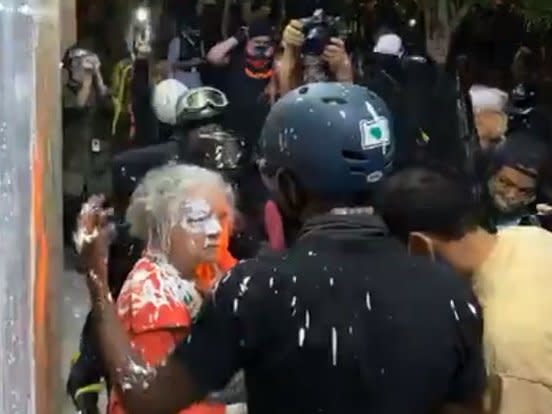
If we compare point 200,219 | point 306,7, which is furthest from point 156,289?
point 306,7

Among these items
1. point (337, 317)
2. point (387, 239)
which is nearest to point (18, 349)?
point (337, 317)

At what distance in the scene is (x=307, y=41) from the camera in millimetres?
5234

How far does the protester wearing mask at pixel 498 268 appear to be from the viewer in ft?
9.00

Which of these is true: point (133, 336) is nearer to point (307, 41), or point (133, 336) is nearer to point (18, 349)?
point (18, 349)

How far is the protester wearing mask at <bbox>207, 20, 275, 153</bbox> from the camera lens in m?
5.43

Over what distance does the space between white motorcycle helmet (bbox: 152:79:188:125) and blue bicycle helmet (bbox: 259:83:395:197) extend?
116 inches

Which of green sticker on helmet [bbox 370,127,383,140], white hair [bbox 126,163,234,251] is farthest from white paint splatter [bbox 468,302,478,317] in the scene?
white hair [bbox 126,163,234,251]

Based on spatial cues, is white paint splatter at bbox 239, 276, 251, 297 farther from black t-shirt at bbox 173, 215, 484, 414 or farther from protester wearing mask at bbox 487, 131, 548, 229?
protester wearing mask at bbox 487, 131, 548, 229

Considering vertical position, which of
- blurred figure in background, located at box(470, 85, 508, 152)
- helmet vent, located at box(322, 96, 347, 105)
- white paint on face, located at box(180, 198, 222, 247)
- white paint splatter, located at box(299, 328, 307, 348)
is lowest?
white paint splatter, located at box(299, 328, 307, 348)

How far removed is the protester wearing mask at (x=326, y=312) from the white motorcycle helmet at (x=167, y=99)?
3004 millimetres

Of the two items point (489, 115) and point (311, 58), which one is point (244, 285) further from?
point (489, 115)

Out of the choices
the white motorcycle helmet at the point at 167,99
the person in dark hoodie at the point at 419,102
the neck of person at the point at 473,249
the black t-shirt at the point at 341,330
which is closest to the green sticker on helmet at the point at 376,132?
the black t-shirt at the point at 341,330

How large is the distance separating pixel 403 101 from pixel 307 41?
0.58 metres

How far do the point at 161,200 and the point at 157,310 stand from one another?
0.54 meters
